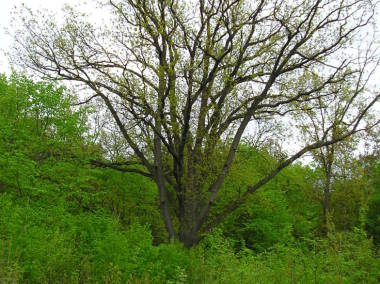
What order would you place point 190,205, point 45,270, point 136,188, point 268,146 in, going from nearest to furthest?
point 45,270, point 190,205, point 268,146, point 136,188

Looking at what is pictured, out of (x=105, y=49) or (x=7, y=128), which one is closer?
(x=7, y=128)

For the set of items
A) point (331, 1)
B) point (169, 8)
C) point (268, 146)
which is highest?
point (331, 1)

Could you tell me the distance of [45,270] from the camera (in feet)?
24.6

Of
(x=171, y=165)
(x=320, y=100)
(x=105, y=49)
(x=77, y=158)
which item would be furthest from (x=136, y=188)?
(x=320, y=100)

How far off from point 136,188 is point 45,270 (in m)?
18.3

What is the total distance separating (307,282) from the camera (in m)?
8.18

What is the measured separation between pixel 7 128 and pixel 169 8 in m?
6.88

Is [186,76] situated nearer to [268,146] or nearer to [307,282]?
[268,146]

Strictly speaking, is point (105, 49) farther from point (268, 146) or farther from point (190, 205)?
point (268, 146)

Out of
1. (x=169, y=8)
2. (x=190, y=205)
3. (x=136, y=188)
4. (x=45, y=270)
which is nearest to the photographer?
(x=45, y=270)

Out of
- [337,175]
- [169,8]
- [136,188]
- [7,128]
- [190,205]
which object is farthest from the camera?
[337,175]

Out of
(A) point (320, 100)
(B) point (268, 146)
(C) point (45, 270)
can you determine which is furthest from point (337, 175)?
(C) point (45, 270)

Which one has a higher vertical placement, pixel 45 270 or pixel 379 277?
pixel 379 277

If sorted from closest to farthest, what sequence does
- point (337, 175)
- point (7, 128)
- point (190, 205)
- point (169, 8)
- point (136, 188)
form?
point (7, 128), point (169, 8), point (190, 205), point (136, 188), point (337, 175)
